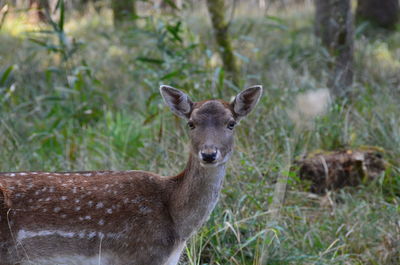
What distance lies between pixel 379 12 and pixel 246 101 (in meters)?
10.9

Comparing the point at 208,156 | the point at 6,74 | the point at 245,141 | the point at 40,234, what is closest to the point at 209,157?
the point at 208,156

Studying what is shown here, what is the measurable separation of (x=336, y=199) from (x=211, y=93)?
1.88 meters

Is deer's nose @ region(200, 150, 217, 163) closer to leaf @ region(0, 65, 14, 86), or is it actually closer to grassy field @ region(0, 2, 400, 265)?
grassy field @ region(0, 2, 400, 265)

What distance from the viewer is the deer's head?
4957 mm

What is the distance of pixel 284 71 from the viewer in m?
10.4

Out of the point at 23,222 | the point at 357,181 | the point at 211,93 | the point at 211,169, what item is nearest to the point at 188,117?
the point at 211,169

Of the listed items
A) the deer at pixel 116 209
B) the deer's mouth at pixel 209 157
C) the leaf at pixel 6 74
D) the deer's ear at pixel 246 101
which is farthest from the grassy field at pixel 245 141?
the deer's ear at pixel 246 101

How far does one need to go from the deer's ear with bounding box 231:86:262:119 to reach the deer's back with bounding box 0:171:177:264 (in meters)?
0.99

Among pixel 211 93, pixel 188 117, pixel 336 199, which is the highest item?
pixel 188 117

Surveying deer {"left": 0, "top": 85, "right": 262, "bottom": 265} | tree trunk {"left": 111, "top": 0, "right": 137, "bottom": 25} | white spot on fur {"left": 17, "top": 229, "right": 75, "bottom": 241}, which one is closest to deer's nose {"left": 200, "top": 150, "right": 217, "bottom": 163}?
deer {"left": 0, "top": 85, "right": 262, "bottom": 265}

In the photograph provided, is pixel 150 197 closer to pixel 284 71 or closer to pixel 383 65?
pixel 284 71

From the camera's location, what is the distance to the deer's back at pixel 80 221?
4766 mm

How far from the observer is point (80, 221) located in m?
4.88

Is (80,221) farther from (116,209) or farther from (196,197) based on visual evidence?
(196,197)
